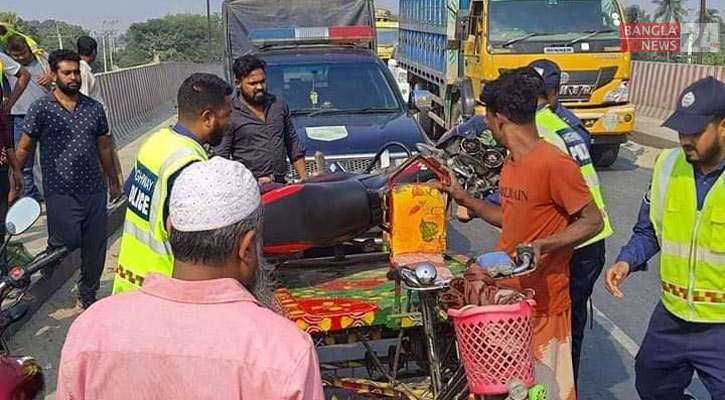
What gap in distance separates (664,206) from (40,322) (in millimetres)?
4455

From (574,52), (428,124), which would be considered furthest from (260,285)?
(428,124)

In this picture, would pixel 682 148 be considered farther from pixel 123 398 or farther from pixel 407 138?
pixel 407 138

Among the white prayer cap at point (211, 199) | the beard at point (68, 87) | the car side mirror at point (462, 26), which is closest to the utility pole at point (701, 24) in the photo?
the car side mirror at point (462, 26)

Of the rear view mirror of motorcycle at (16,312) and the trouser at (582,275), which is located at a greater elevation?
the rear view mirror of motorcycle at (16,312)

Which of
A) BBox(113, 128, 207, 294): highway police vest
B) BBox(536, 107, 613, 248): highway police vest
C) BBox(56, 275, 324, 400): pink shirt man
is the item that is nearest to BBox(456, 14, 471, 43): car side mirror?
BBox(536, 107, 613, 248): highway police vest

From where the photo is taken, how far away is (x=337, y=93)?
27.8 ft

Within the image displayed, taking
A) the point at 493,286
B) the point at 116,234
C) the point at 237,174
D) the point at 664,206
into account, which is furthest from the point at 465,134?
the point at 116,234

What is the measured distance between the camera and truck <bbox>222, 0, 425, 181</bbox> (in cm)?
737

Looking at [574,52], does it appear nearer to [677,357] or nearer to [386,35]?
[677,357]

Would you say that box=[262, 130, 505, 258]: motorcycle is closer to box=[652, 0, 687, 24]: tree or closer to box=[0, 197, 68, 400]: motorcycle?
box=[0, 197, 68, 400]: motorcycle

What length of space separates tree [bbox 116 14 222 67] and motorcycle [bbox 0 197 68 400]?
6588cm

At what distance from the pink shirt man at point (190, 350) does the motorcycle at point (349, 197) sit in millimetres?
2037

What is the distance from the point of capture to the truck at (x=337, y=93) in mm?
7367

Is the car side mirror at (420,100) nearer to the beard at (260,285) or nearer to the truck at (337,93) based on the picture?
the truck at (337,93)
